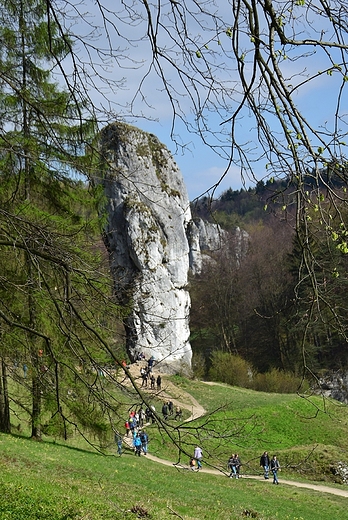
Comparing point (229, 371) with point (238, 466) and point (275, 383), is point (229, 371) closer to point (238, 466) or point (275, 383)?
point (275, 383)

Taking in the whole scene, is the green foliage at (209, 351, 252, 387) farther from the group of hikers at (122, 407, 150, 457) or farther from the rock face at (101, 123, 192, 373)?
the group of hikers at (122, 407, 150, 457)

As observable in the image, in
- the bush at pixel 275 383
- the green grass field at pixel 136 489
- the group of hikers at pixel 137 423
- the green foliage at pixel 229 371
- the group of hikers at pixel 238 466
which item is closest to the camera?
the group of hikers at pixel 238 466

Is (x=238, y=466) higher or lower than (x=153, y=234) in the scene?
lower

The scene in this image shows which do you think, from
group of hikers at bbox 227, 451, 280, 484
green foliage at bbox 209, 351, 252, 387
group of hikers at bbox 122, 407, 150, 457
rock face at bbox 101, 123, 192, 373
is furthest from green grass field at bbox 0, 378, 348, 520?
rock face at bbox 101, 123, 192, 373

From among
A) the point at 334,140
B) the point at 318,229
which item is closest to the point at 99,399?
the point at 318,229

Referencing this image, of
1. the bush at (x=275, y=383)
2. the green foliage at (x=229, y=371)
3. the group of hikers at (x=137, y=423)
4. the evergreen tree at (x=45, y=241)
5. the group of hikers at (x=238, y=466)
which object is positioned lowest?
the bush at (x=275, y=383)

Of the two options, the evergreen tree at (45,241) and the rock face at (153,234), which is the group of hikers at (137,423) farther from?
the rock face at (153,234)

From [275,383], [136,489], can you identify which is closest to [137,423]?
[136,489]


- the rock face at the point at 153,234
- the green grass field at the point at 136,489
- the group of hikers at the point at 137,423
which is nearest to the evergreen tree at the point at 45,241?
the group of hikers at the point at 137,423

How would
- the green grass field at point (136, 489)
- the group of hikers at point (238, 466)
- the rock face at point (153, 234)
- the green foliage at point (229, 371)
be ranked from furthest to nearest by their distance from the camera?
1. the green foliage at point (229, 371)
2. the rock face at point (153, 234)
3. the green grass field at point (136, 489)
4. the group of hikers at point (238, 466)

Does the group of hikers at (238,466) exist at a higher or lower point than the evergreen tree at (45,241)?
lower

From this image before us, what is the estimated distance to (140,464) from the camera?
47.3 feet

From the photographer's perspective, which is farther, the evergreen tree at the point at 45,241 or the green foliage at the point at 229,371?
the green foliage at the point at 229,371

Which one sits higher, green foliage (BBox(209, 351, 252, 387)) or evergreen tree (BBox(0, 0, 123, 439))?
evergreen tree (BBox(0, 0, 123, 439))
